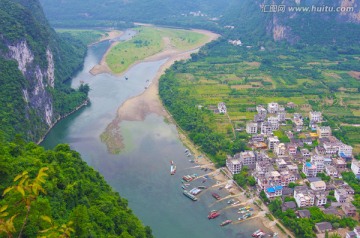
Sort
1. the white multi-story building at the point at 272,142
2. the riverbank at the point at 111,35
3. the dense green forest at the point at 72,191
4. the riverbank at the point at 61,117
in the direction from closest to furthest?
the dense green forest at the point at 72,191
the white multi-story building at the point at 272,142
the riverbank at the point at 61,117
the riverbank at the point at 111,35

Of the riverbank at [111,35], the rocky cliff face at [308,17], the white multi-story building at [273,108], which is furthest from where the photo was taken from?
the riverbank at [111,35]

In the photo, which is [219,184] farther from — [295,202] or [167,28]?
[167,28]

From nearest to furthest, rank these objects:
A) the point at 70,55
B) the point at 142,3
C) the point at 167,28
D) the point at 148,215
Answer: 1. the point at 148,215
2. the point at 70,55
3. the point at 167,28
4. the point at 142,3

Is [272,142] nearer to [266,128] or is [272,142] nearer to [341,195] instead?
[266,128]

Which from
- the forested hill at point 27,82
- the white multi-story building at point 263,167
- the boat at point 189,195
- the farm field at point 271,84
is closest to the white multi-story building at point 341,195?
the white multi-story building at point 263,167

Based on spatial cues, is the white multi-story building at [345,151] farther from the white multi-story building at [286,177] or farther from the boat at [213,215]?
the boat at [213,215]

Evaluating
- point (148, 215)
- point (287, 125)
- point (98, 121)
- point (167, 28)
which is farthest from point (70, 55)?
point (148, 215)

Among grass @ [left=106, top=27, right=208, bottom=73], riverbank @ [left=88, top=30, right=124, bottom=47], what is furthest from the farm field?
riverbank @ [left=88, top=30, right=124, bottom=47]

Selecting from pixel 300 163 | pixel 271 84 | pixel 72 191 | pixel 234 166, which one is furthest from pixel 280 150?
pixel 72 191
